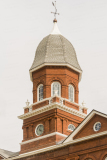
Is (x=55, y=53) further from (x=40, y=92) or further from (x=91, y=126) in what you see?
(x=91, y=126)

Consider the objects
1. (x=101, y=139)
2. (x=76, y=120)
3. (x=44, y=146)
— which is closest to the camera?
(x=101, y=139)

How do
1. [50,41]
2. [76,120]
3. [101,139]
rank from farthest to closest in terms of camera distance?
[50,41]
[76,120]
[101,139]

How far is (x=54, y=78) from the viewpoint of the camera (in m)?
44.8

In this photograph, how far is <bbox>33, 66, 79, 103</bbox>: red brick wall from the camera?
44375mm

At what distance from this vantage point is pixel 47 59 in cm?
4566

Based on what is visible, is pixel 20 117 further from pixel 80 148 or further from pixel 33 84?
pixel 80 148

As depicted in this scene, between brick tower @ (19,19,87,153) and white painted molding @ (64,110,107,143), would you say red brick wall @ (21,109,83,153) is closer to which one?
brick tower @ (19,19,87,153)

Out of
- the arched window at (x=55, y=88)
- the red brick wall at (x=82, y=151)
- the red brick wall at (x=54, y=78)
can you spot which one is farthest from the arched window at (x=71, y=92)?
the red brick wall at (x=82, y=151)

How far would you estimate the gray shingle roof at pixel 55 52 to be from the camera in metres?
45.7

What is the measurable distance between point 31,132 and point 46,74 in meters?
6.22

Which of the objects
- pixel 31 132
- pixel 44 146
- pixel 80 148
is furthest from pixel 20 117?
pixel 80 148

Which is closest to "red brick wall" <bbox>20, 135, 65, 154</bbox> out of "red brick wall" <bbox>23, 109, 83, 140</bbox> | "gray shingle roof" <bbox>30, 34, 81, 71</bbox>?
"red brick wall" <bbox>23, 109, 83, 140</bbox>

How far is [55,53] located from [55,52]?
170mm

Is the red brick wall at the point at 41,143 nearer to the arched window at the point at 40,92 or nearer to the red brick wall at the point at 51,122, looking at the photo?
the red brick wall at the point at 51,122
